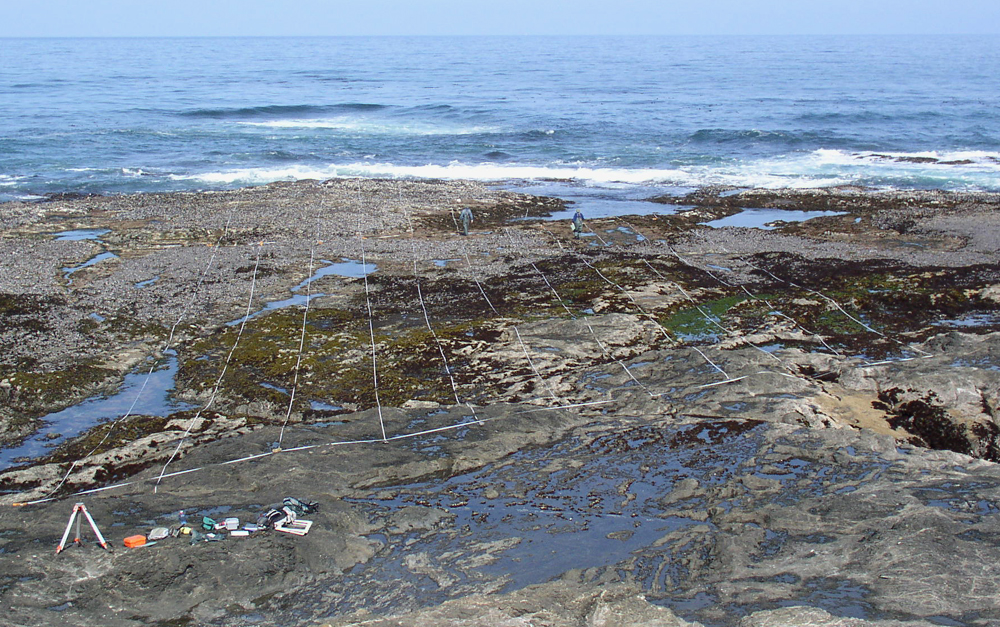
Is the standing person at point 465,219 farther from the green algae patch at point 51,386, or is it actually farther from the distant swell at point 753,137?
the distant swell at point 753,137

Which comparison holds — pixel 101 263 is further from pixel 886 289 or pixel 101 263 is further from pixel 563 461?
pixel 886 289

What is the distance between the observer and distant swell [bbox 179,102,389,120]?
65.2 m

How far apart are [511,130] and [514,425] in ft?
152

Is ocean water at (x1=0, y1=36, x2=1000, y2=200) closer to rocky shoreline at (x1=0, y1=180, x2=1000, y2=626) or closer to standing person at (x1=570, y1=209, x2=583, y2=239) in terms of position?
standing person at (x1=570, y1=209, x2=583, y2=239)

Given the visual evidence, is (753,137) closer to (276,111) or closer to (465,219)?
(465,219)

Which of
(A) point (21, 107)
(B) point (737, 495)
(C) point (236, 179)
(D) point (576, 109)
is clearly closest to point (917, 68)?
(D) point (576, 109)

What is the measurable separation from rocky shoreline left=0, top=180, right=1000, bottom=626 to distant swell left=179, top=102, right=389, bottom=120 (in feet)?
135

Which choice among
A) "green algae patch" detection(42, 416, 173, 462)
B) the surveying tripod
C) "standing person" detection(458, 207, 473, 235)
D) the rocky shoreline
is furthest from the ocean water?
the surveying tripod

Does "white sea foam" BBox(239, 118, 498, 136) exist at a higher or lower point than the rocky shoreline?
higher

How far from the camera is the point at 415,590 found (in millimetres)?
9484

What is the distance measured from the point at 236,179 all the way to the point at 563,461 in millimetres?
32434

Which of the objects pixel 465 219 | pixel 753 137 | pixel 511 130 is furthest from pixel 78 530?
pixel 753 137

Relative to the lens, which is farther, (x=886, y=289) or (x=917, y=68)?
(x=917, y=68)

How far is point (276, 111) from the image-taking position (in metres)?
68.6
